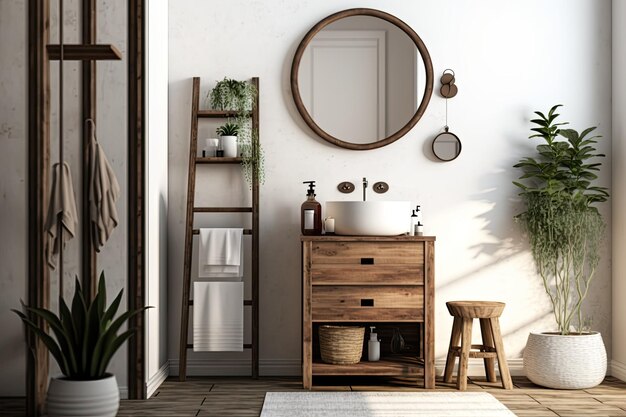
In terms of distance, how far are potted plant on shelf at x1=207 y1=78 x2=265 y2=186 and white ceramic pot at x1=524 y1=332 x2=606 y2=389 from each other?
6.60 ft

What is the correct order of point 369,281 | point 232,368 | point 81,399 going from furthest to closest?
1. point 232,368
2. point 369,281
3. point 81,399

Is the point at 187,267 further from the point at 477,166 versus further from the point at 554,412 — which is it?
the point at 554,412

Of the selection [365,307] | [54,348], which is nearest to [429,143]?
[365,307]

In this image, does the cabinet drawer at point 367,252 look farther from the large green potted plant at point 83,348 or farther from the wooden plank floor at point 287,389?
the large green potted plant at point 83,348

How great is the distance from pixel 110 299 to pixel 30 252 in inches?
19.6

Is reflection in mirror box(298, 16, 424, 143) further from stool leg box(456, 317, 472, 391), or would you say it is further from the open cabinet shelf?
the open cabinet shelf

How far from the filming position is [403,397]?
4.23 m

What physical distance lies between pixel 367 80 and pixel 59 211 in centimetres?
215

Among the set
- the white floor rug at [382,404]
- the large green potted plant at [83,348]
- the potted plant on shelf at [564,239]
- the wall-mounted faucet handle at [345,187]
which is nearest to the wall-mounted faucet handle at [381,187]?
the wall-mounted faucet handle at [345,187]

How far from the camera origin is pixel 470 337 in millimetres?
4473

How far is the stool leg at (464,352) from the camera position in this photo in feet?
Answer: 14.5

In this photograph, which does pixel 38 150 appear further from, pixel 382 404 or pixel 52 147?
pixel 382 404

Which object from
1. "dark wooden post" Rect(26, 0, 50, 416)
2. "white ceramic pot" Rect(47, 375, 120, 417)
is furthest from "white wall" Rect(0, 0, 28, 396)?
"white ceramic pot" Rect(47, 375, 120, 417)

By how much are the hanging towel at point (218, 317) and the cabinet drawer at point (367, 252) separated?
0.62 metres
